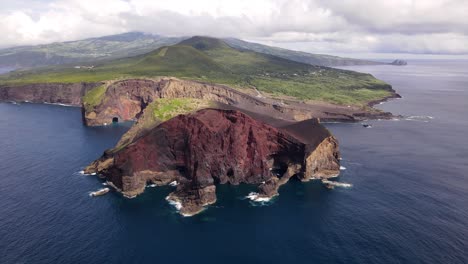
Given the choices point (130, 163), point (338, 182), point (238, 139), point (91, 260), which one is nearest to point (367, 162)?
point (338, 182)

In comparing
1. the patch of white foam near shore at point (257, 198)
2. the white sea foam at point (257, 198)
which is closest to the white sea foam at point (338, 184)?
the white sea foam at point (257, 198)

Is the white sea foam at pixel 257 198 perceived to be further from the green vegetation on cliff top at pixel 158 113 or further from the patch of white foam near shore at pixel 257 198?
the green vegetation on cliff top at pixel 158 113

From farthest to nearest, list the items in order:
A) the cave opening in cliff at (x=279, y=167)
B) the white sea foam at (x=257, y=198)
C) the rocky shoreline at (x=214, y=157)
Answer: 1. the cave opening in cliff at (x=279, y=167)
2. the rocky shoreline at (x=214, y=157)
3. the white sea foam at (x=257, y=198)

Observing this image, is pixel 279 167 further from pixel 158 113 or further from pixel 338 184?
pixel 158 113

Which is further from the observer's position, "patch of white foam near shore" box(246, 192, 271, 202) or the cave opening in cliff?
the cave opening in cliff

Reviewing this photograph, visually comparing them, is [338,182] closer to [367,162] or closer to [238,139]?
[367,162]

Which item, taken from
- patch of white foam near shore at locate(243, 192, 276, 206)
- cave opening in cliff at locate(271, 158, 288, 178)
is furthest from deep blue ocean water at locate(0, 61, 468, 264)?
cave opening in cliff at locate(271, 158, 288, 178)

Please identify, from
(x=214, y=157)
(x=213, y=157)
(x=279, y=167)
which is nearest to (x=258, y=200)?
(x=214, y=157)

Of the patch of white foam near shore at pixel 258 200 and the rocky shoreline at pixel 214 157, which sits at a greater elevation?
the rocky shoreline at pixel 214 157

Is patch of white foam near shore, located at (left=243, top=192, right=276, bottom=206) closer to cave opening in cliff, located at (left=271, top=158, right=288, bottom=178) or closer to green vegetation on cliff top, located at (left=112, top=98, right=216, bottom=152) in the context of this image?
cave opening in cliff, located at (left=271, top=158, right=288, bottom=178)
